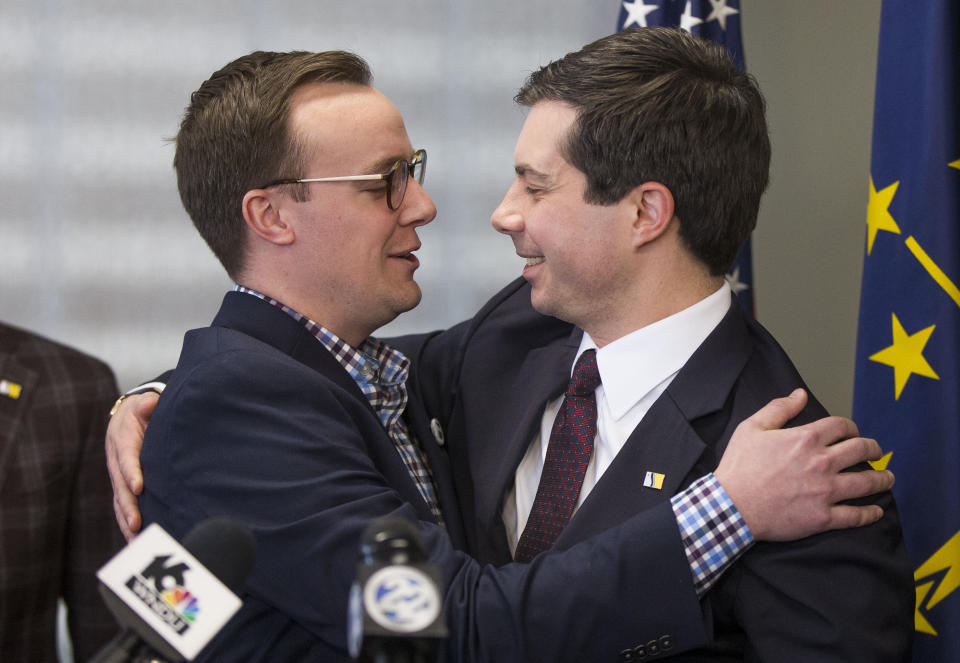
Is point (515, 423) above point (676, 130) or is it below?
below

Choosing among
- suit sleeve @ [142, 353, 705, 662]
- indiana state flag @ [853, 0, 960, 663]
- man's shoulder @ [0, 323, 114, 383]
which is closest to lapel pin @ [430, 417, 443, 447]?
suit sleeve @ [142, 353, 705, 662]

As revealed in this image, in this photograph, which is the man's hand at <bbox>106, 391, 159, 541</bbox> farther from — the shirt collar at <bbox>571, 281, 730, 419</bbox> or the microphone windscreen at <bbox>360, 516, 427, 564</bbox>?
the microphone windscreen at <bbox>360, 516, 427, 564</bbox>

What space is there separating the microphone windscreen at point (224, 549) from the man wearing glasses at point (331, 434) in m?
0.33

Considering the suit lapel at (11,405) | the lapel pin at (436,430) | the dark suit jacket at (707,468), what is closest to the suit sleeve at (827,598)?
the dark suit jacket at (707,468)

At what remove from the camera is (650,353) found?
1.82 metres

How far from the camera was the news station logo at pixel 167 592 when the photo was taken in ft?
3.09

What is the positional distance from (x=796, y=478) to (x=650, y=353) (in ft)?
1.36

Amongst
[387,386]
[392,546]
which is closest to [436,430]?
[387,386]

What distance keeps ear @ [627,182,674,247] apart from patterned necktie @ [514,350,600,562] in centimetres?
24

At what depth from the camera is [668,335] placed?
182cm

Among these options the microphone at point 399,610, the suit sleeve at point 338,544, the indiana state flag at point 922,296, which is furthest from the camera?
the indiana state flag at point 922,296

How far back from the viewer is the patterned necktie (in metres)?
1.76

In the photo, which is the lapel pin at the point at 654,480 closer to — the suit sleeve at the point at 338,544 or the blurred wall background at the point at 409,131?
the suit sleeve at the point at 338,544

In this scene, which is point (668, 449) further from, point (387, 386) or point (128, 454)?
point (128, 454)
